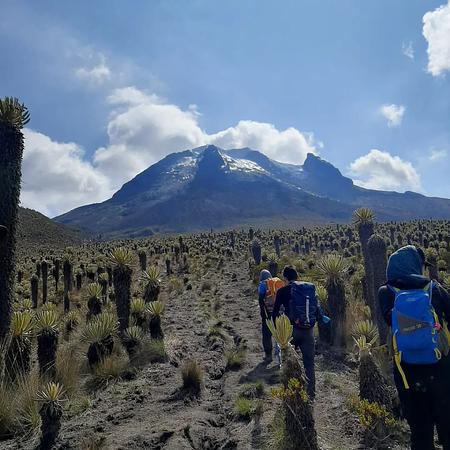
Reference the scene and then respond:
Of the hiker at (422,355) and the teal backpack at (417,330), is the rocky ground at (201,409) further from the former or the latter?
the teal backpack at (417,330)

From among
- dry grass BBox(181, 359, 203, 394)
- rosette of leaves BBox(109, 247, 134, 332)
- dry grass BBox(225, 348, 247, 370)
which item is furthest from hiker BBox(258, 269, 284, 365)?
rosette of leaves BBox(109, 247, 134, 332)

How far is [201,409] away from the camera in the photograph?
269 inches

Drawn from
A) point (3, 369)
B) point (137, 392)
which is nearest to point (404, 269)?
point (137, 392)

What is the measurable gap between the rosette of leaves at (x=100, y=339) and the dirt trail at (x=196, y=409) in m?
0.88

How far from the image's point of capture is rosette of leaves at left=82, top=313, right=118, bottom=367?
8.50 m

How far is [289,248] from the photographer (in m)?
40.4

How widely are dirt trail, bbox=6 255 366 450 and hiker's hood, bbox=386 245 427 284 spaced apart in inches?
101

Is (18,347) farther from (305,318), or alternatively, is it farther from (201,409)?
(305,318)

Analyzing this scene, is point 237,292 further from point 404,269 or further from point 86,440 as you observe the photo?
point 404,269

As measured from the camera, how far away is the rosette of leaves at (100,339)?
850 cm

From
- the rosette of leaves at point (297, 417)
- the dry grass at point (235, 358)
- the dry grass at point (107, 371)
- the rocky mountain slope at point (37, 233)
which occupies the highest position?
the rocky mountain slope at point (37, 233)

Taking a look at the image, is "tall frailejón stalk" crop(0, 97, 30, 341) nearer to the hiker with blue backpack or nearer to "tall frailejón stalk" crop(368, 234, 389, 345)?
the hiker with blue backpack

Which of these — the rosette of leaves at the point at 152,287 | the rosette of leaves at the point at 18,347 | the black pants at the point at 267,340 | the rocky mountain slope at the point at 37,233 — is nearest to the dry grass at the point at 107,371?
the rosette of leaves at the point at 18,347

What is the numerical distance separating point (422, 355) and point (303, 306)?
9.94ft
